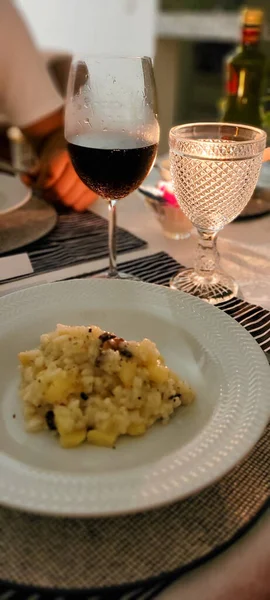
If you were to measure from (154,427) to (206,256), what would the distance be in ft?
1.27

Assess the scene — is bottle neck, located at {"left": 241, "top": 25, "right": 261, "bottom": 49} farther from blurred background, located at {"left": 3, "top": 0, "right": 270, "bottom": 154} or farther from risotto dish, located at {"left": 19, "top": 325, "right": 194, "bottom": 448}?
blurred background, located at {"left": 3, "top": 0, "right": 270, "bottom": 154}

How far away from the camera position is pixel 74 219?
3.33 feet

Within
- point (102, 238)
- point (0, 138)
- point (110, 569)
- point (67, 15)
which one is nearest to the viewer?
point (110, 569)

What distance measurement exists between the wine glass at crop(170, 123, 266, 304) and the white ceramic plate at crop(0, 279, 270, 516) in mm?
131

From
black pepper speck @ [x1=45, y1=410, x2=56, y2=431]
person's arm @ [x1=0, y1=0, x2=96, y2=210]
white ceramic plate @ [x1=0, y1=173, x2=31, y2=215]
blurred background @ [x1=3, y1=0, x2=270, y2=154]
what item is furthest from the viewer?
blurred background @ [x1=3, y1=0, x2=270, y2=154]

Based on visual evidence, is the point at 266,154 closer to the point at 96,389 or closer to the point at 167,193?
the point at 167,193

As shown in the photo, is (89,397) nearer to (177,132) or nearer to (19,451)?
(19,451)

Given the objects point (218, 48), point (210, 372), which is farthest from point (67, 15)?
point (210, 372)

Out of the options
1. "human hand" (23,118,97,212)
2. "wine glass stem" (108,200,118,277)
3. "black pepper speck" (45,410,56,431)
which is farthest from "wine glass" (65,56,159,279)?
"black pepper speck" (45,410,56,431)

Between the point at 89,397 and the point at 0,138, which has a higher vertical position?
the point at 89,397

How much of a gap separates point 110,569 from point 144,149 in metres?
0.53

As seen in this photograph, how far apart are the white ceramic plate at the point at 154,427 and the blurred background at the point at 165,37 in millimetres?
2406

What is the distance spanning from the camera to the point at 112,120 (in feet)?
2.46

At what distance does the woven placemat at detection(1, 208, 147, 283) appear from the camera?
854 mm
